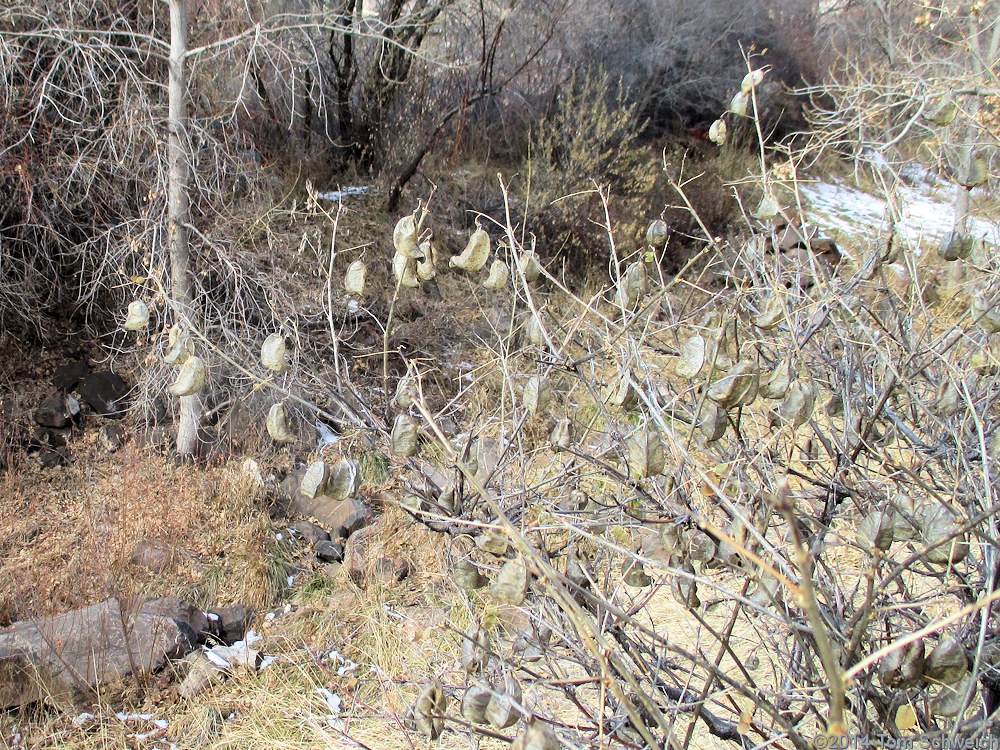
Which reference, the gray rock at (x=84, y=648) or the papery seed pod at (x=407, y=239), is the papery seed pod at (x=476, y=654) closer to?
the papery seed pod at (x=407, y=239)

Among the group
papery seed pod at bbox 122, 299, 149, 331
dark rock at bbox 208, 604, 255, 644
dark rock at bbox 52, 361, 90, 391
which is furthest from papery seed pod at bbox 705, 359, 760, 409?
dark rock at bbox 52, 361, 90, 391

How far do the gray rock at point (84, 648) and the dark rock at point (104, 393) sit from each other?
2.51m

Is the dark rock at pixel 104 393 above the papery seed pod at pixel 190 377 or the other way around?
the other way around

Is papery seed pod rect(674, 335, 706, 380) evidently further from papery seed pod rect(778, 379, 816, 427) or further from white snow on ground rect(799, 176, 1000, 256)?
white snow on ground rect(799, 176, 1000, 256)

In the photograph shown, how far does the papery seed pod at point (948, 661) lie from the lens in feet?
3.10

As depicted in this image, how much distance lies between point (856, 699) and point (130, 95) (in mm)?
4943

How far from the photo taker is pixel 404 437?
132cm

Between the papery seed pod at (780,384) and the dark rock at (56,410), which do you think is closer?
the papery seed pod at (780,384)

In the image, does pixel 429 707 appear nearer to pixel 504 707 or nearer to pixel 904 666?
pixel 504 707

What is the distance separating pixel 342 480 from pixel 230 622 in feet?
9.54

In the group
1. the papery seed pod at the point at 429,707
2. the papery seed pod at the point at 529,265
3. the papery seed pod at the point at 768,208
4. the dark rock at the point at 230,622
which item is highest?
the papery seed pod at the point at 768,208

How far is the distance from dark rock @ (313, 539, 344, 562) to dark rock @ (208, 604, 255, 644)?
0.70m

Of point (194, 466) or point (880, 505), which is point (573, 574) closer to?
point (880, 505)

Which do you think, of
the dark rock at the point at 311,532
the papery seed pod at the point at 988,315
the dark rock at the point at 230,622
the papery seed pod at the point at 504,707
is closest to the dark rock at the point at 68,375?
the dark rock at the point at 311,532
